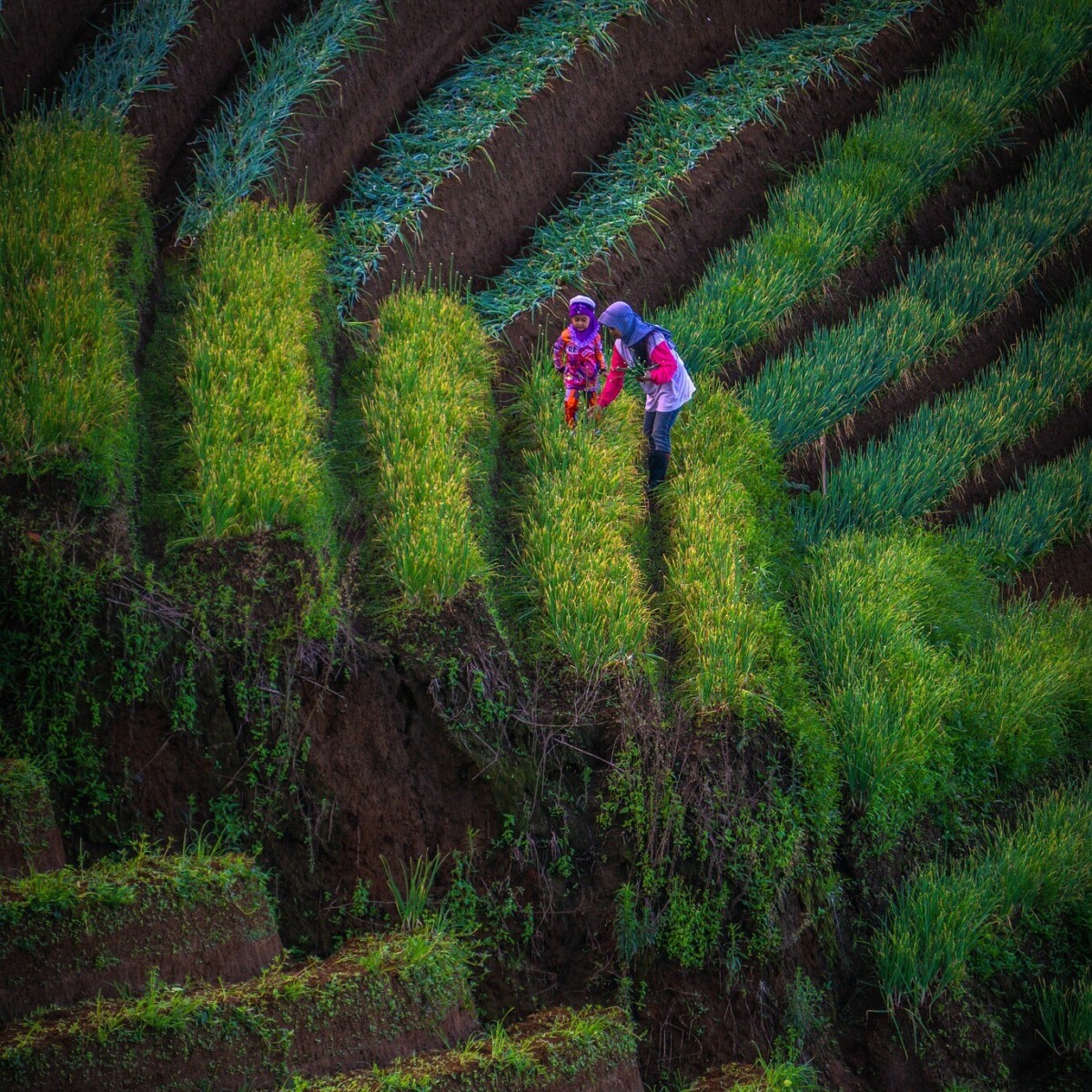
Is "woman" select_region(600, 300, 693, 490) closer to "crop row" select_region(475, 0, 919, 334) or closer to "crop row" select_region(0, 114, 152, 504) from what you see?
"crop row" select_region(475, 0, 919, 334)

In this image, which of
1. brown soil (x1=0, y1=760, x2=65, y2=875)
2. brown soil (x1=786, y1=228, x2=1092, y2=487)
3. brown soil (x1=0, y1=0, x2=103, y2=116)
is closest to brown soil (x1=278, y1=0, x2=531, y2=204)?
brown soil (x1=0, y1=0, x2=103, y2=116)

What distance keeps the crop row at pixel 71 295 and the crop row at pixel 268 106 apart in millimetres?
435

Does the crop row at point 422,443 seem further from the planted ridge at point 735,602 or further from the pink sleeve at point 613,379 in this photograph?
the planted ridge at point 735,602

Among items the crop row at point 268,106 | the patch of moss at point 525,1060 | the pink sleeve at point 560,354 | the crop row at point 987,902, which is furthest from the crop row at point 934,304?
the patch of moss at point 525,1060

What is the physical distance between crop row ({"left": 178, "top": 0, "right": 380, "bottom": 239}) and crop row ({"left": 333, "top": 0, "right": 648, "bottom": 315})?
0.59 meters

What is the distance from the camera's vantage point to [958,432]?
320 inches

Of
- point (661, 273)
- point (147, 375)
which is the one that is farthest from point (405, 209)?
point (147, 375)

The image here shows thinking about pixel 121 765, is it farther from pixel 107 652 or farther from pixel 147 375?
pixel 147 375

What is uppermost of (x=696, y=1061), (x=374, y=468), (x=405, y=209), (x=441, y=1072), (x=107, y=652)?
(x=405, y=209)

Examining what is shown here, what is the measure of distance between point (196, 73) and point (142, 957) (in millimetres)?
5733

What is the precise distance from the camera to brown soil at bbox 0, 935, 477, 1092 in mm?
3416

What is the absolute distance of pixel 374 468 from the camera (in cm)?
604

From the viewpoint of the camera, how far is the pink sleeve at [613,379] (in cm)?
648

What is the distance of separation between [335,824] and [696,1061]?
184cm
